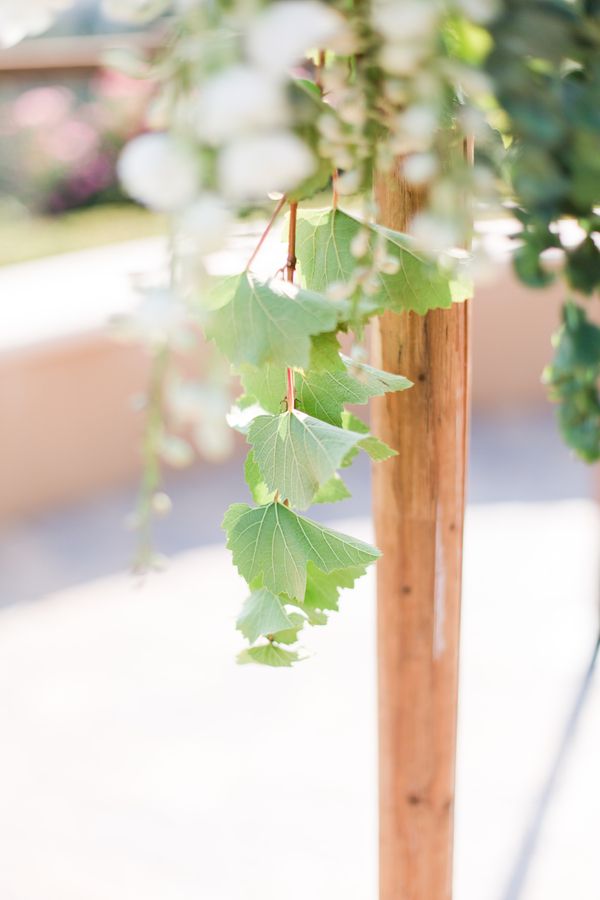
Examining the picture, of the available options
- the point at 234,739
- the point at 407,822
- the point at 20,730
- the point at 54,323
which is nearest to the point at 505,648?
the point at 234,739

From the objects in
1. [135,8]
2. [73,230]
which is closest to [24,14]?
[135,8]

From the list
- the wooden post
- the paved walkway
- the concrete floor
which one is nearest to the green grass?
the concrete floor

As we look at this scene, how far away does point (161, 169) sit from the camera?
0.87 feet

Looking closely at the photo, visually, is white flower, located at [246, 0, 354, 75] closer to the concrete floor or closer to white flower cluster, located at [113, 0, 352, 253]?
white flower cluster, located at [113, 0, 352, 253]

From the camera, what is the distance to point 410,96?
0.29 metres

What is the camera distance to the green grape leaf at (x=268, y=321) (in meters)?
0.38

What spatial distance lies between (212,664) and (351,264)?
1318 millimetres

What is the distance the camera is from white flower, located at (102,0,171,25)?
0.30m

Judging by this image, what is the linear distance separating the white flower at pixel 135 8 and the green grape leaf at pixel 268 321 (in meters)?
0.11

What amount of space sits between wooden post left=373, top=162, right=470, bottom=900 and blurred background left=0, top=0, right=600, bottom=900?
84mm

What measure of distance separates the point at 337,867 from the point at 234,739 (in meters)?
0.31

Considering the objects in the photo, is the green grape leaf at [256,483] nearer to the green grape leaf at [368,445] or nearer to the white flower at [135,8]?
the green grape leaf at [368,445]

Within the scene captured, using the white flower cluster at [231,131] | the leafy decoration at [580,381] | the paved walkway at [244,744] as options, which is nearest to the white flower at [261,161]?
the white flower cluster at [231,131]

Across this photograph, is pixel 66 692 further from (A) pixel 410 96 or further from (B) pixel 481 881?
(A) pixel 410 96
